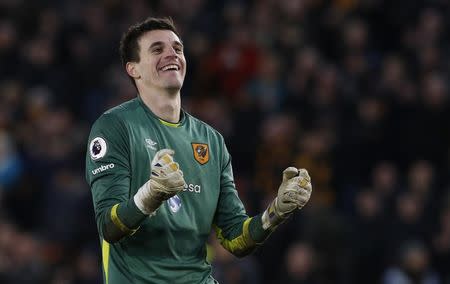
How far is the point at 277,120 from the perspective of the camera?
13.5m

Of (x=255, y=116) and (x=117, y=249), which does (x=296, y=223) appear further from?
(x=117, y=249)

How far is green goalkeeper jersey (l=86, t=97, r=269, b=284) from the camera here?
18.9 ft

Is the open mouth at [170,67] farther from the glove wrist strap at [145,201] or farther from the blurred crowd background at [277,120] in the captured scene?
the blurred crowd background at [277,120]

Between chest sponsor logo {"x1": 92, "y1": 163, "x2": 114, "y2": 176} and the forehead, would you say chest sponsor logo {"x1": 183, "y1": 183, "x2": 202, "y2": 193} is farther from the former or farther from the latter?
the forehead

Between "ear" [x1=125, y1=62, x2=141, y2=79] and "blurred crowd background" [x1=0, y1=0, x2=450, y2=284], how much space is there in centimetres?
528

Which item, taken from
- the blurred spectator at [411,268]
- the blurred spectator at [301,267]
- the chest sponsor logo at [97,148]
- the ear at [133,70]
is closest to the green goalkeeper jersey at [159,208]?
the chest sponsor logo at [97,148]

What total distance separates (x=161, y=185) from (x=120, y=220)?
1.10ft

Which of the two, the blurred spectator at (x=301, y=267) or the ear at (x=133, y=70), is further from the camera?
the blurred spectator at (x=301, y=267)

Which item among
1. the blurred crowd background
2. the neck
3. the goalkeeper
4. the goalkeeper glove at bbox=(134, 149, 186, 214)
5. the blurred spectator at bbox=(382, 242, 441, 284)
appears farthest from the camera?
the blurred crowd background

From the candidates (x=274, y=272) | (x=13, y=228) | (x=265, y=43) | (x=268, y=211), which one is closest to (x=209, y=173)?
(x=268, y=211)

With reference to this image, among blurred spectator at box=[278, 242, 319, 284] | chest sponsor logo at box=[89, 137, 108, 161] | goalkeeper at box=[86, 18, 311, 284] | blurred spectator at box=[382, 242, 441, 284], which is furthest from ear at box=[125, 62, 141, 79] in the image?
blurred spectator at box=[382, 242, 441, 284]

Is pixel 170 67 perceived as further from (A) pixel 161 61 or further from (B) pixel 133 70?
(B) pixel 133 70

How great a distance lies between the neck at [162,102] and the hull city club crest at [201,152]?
0.21 m

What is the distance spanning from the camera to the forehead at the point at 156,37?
248 inches
